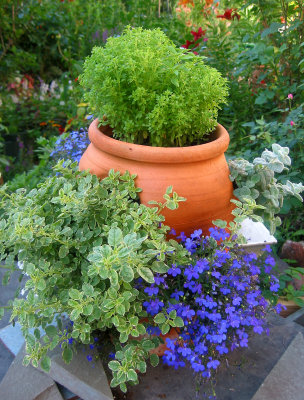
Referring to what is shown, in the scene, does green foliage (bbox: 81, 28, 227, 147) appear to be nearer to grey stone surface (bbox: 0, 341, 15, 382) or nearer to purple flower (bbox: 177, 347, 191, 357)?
purple flower (bbox: 177, 347, 191, 357)

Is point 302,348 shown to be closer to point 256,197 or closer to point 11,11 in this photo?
point 256,197

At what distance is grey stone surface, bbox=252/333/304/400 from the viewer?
52.2 inches

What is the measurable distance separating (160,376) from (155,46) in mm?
1248

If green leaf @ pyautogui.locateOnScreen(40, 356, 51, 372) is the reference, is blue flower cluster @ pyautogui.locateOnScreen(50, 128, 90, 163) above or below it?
above

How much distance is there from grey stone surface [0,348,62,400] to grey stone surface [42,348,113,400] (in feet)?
0.14

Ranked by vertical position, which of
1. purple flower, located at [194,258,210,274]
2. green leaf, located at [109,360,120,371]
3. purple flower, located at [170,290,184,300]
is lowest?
green leaf, located at [109,360,120,371]

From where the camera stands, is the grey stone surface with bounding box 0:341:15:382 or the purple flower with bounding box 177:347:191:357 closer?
the purple flower with bounding box 177:347:191:357

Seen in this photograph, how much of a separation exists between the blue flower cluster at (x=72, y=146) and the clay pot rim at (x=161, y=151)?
786mm

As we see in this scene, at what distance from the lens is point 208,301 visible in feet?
4.22

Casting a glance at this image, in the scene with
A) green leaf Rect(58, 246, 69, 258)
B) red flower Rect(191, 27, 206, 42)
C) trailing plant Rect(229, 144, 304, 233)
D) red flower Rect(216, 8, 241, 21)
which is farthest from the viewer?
red flower Rect(216, 8, 241, 21)

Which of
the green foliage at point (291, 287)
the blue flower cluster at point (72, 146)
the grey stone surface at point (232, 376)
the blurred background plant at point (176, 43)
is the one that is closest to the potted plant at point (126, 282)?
the grey stone surface at point (232, 376)

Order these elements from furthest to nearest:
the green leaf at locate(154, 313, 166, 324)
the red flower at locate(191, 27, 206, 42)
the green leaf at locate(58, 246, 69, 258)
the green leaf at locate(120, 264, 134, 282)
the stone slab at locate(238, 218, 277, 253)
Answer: the red flower at locate(191, 27, 206, 42), the stone slab at locate(238, 218, 277, 253), the green leaf at locate(58, 246, 69, 258), the green leaf at locate(154, 313, 166, 324), the green leaf at locate(120, 264, 134, 282)

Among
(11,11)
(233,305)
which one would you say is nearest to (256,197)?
(233,305)

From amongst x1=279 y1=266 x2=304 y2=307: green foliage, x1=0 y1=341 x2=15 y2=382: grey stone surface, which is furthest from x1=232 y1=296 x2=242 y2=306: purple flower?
x1=0 y1=341 x2=15 y2=382: grey stone surface
